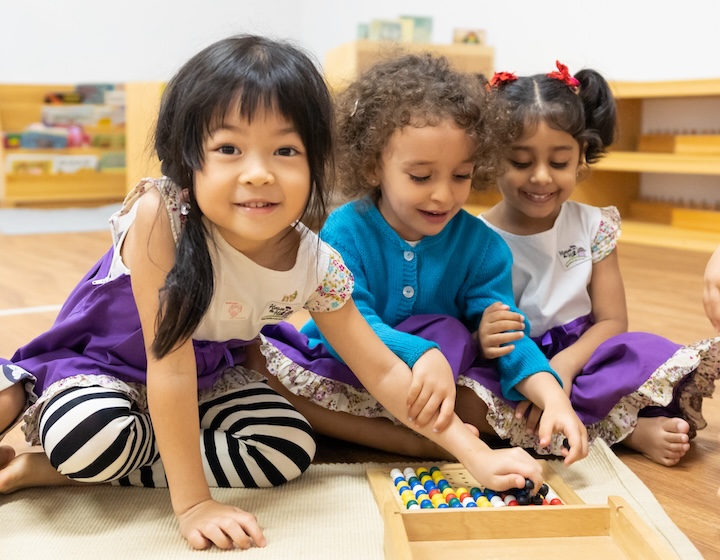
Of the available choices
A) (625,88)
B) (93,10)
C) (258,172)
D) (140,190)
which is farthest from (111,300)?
(93,10)

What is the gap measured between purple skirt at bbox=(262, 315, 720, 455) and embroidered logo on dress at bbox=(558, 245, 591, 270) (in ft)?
0.52

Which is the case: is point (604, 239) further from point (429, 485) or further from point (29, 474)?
point (29, 474)

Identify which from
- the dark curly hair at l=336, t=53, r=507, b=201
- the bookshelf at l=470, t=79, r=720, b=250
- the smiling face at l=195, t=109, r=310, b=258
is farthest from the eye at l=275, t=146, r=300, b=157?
the bookshelf at l=470, t=79, r=720, b=250

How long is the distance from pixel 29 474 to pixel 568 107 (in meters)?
0.85

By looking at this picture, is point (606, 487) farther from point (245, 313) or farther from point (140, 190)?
point (140, 190)

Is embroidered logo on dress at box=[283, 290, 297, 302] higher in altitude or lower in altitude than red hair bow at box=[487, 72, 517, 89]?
lower

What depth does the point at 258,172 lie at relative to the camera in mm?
774

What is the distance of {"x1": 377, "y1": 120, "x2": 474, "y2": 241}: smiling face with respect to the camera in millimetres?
1022

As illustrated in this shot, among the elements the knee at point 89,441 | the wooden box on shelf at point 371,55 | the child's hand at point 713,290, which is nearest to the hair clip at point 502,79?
the child's hand at point 713,290

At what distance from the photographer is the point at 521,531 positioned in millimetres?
784

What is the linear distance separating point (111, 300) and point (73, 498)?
224 millimetres

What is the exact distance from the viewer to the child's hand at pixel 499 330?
102 centimetres

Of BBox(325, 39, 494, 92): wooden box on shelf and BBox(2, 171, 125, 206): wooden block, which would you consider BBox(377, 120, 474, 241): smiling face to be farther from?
BBox(2, 171, 125, 206): wooden block

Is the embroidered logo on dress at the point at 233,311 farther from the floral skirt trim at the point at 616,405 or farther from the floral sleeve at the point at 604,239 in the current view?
the floral sleeve at the point at 604,239
